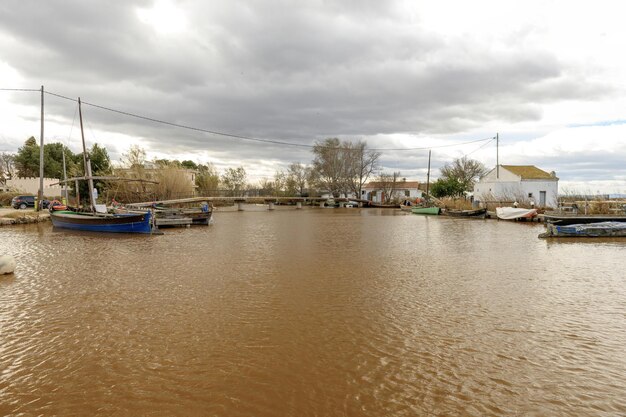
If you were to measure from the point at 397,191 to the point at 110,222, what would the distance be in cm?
7691

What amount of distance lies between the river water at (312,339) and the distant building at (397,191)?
76.4 metres

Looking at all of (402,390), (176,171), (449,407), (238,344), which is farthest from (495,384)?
(176,171)

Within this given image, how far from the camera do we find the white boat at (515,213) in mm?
34594

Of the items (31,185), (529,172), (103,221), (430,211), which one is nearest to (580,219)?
(430,211)

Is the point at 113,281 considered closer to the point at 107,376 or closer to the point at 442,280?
the point at 107,376

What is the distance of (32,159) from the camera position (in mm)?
65188

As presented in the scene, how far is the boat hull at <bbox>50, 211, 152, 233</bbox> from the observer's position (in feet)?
76.1

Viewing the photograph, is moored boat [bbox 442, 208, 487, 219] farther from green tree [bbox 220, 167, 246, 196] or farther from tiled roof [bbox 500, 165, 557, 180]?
green tree [bbox 220, 167, 246, 196]

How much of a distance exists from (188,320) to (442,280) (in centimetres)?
722

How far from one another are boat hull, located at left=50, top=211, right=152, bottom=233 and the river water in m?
10.2

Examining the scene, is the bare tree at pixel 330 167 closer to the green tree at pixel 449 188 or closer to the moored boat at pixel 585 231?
the green tree at pixel 449 188

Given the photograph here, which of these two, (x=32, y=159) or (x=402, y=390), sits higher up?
(x=32, y=159)

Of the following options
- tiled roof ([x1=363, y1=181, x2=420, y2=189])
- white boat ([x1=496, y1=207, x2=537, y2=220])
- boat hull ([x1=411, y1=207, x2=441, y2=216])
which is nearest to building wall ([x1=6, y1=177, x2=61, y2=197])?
boat hull ([x1=411, y1=207, x2=441, y2=216])

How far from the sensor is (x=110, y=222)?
23297mm
